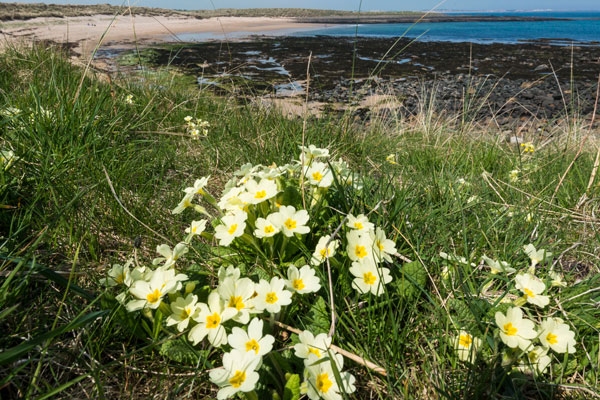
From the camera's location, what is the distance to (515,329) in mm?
1020

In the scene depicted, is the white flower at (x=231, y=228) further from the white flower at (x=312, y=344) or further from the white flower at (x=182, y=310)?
the white flower at (x=312, y=344)

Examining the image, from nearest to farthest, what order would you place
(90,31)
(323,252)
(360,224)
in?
(323,252), (360,224), (90,31)

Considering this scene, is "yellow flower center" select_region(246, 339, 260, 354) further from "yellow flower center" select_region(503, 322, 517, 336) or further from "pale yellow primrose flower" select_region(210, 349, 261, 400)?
"yellow flower center" select_region(503, 322, 517, 336)

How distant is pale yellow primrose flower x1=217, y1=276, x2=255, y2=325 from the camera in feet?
3.43

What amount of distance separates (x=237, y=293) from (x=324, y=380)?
0.34 metres

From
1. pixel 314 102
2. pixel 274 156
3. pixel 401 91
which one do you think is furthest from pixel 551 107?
pixel 274 156

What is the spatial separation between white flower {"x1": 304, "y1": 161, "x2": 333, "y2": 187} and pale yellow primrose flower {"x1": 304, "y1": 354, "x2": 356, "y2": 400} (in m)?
0.69

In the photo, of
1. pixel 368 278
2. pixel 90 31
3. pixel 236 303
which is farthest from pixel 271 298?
pixel 90 31

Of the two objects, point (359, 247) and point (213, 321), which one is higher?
point (359, 247)

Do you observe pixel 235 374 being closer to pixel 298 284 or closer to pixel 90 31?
pixel 298 284

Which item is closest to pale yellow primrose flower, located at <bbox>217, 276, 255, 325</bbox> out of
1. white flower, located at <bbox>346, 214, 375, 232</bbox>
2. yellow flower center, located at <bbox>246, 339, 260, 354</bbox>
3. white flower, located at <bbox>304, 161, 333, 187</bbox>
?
yellow flower center, located at <bbox>246, 339, 260, 354</bbox>

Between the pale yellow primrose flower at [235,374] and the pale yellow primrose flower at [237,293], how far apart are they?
0.15m

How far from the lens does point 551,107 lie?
10.1 meters

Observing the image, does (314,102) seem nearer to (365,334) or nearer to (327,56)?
(365,334)
